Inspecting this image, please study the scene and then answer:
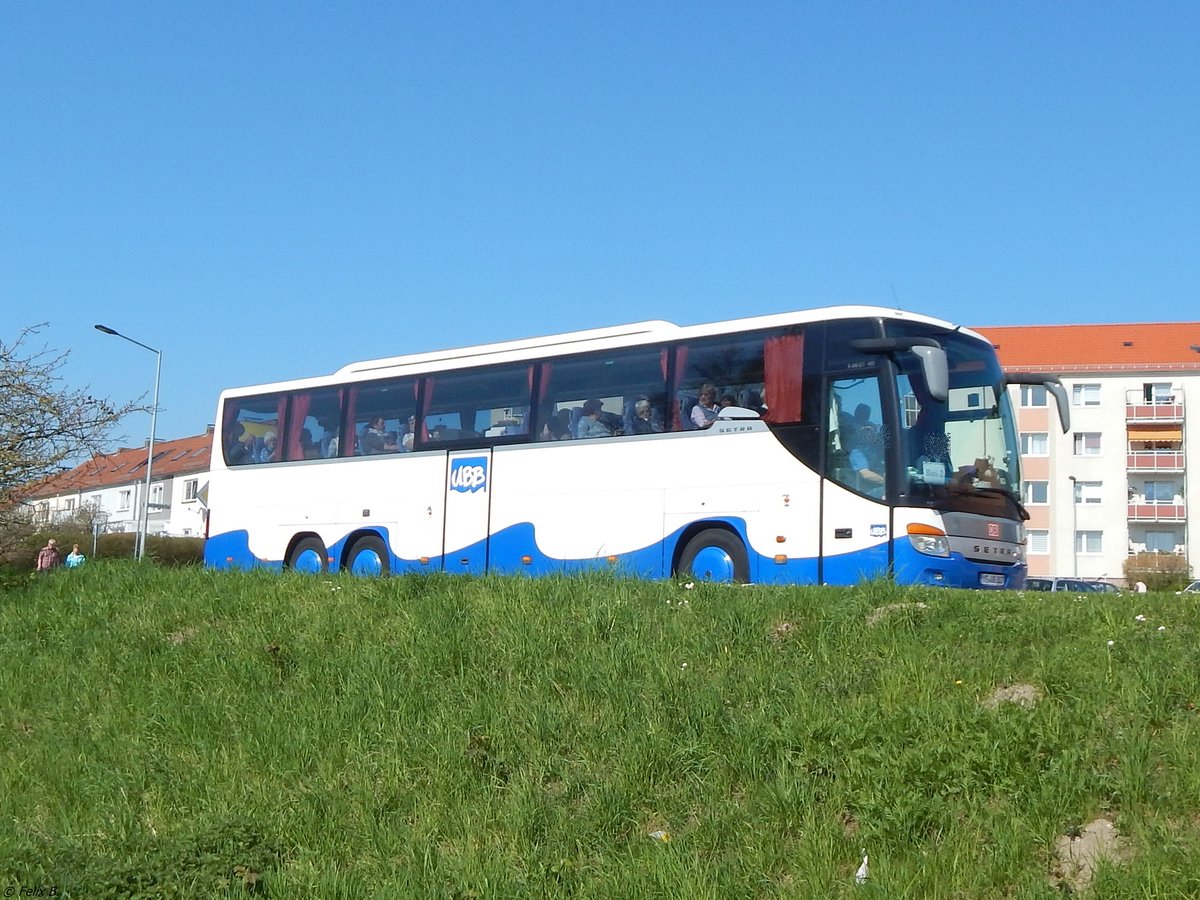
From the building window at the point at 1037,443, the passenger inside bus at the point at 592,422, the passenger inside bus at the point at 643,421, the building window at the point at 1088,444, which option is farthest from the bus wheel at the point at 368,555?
the building window at the point at 1088,444

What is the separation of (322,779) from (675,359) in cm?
939

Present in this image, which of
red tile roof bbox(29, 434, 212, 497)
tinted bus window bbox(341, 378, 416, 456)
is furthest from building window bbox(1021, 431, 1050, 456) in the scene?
tinted bus window bbox(341, 378, 416, 456)

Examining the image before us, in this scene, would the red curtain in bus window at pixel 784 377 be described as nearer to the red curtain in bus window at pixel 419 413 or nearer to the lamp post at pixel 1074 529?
the red curtain in bus window at pixel 419 413

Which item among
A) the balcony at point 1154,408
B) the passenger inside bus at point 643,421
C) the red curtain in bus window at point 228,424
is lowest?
the passenger inside bus at point 643,421

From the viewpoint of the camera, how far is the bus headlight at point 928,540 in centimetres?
1408

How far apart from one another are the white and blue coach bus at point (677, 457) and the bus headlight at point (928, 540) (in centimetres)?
2

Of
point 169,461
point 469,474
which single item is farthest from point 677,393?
point 169,461

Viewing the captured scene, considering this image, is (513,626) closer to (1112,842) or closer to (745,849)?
(745,849)

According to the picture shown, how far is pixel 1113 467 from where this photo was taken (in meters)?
72.2

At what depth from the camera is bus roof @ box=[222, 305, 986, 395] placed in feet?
51.1

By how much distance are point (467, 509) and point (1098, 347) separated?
221 ft

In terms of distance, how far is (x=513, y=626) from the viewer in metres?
10.3

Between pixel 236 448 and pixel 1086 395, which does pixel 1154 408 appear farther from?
pixel 236 448

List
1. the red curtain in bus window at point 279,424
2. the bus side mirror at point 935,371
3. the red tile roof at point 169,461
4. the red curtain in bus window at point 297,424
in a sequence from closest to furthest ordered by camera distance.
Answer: the bus side mirror at point 935,371 < the red curtain in bus window at point 297,424 < the red curtain in bus window at point 279,424 < the red tile roof at point 169,461
